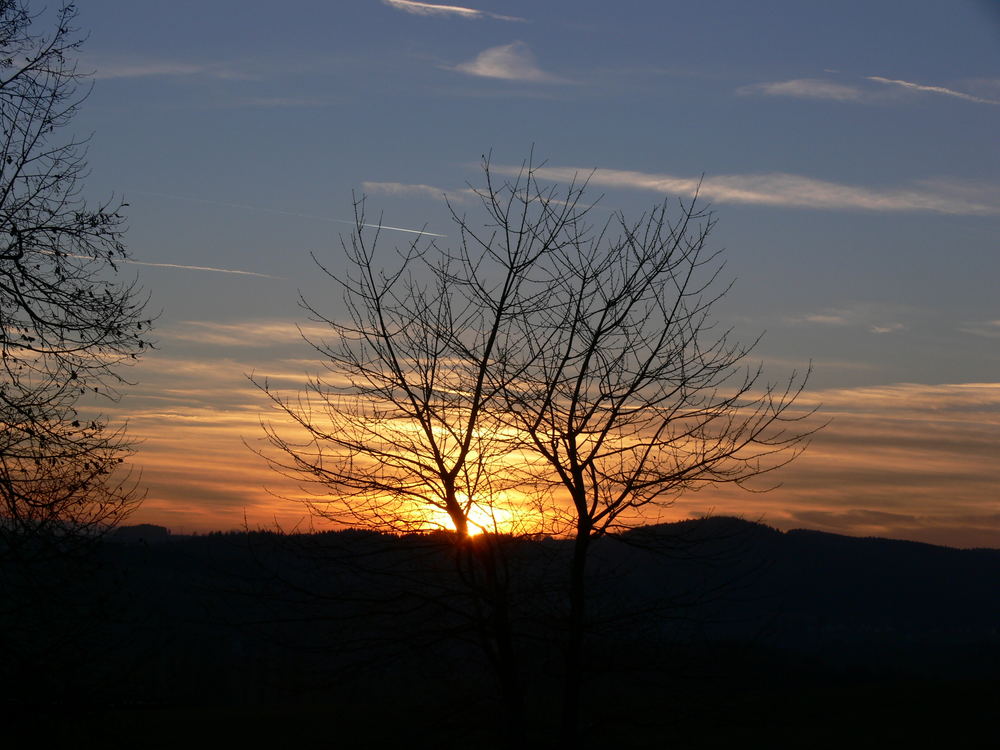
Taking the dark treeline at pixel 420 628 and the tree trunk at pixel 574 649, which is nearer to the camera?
the tree trunk at pixel 574 649

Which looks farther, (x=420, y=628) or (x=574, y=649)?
(x=420, y=628)

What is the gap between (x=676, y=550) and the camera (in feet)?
26.9

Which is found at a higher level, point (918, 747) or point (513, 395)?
point (513, 395)

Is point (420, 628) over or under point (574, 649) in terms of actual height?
over

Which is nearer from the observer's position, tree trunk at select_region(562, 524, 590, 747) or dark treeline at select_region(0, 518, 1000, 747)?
tree trunk at select_region(562, 524, 590, 747)

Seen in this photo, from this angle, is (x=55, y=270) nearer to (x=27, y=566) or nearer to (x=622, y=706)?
(x=27, y=566)

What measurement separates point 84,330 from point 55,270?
63 centimetres

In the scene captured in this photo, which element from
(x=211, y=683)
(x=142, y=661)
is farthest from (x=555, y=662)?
(x=211, y=683)

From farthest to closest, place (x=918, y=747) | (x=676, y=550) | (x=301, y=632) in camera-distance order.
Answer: (x=918, y=747)
(x=676, y=550)
(x=301, y=632)

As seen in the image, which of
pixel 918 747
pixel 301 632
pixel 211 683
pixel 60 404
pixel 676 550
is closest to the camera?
pixel 301 632

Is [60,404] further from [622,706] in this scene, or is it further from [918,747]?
[918,747]

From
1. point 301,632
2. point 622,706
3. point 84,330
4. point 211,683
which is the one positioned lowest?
point 211,683

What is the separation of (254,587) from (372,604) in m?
0.93

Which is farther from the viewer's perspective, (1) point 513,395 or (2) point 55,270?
(2) point 55,270
